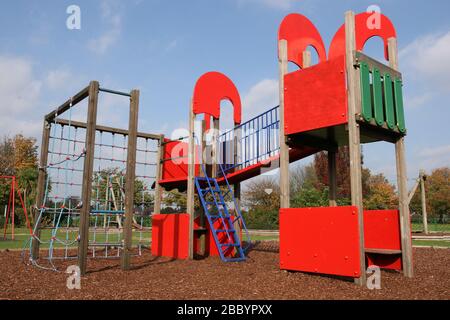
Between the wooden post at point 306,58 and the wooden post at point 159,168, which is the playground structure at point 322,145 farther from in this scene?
the wooden post at point 159,168

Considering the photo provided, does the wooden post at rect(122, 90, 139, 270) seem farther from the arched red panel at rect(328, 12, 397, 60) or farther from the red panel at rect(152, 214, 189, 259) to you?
the arched red panel at rect(328, 12, 397, 60)

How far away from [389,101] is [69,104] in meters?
6.27

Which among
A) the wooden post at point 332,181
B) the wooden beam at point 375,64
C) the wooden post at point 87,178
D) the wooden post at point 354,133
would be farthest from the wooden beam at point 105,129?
the wooden beam at point 375,64

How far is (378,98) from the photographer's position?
6.27m

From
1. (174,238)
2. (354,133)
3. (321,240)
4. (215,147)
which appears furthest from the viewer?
(215,147)

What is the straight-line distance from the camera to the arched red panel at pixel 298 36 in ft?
24.3

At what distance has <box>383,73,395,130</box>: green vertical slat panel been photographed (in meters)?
6.47

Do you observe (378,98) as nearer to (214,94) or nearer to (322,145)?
(322,145)

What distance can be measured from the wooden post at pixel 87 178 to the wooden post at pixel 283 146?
3.31 meters

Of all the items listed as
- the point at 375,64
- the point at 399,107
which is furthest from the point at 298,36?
the point at 399,107
